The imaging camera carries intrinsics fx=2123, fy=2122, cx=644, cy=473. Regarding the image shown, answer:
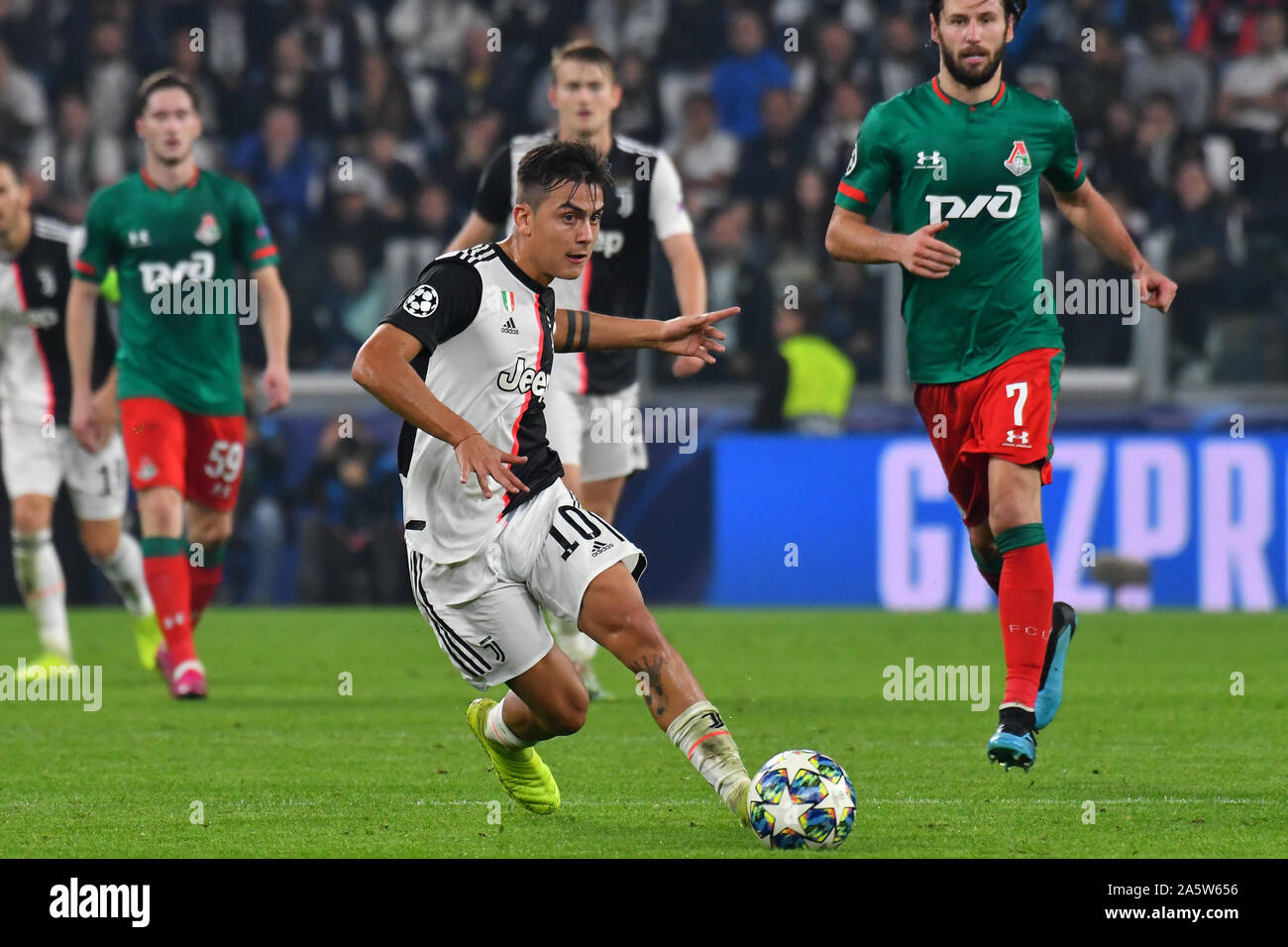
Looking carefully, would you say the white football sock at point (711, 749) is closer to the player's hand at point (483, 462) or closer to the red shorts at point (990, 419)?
the player's hand at point (483, 462)

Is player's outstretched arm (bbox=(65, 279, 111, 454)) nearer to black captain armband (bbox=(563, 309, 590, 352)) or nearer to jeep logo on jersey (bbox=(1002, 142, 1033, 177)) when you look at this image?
black captain armband (bbox=(563, 309, 590, 352))

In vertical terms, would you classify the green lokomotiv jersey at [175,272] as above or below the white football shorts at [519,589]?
above

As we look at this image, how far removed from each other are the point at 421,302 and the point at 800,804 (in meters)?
1.62

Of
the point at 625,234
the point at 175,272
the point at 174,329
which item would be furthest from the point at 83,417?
the point at 625,234

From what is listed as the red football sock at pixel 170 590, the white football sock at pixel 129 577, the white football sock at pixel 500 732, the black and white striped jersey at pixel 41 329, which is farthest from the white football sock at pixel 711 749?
the white football sock at pixel 129 577

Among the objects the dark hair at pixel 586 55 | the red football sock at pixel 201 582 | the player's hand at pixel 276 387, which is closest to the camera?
the dark hair at pixel 586 55

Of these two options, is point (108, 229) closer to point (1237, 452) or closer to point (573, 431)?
point (573, 431)

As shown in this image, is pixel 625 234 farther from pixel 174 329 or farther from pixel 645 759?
pixel 645 759

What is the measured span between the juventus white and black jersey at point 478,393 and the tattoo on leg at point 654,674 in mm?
602

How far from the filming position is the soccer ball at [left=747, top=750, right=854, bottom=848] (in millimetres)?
5125

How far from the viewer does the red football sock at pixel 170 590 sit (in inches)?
352

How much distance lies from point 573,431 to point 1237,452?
5806 mm

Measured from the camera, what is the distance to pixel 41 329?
1042 centimetres

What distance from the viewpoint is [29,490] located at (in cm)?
1016
